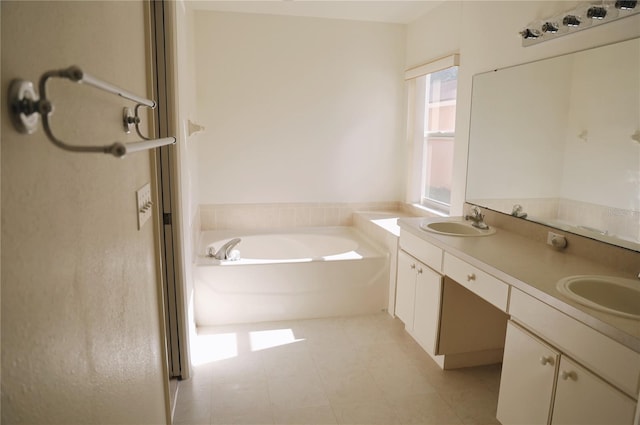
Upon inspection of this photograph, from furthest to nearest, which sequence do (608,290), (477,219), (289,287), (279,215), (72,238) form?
(279,215)
(289,287)
(477,219)
(608,290)
(72,238)

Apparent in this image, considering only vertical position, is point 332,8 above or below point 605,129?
above

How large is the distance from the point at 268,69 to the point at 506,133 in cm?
219

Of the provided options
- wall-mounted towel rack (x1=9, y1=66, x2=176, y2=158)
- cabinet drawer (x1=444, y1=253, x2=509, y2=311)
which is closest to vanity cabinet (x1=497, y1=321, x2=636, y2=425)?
cabinet drawer (x1=444, y1=253, x2=509, y2=311)

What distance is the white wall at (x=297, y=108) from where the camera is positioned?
377 centimetres

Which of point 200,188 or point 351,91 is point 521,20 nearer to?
point 351,91

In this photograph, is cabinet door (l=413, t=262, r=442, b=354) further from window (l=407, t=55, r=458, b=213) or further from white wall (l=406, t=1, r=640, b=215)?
window (l=407, t=55, r=458, b=213)

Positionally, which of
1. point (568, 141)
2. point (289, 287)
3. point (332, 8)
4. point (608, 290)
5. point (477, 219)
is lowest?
point (289, 287)

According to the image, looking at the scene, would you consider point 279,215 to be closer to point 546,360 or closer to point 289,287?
point 289,287

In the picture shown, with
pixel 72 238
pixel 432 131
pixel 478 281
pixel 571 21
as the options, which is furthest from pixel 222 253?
pixel 571 21

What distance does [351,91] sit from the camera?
4.05 meters

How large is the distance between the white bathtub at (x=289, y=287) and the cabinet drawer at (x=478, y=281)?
3.72ft

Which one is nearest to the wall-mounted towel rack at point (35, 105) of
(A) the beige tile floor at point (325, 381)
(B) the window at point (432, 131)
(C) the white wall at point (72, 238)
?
(C) the white wall at point (72, 238)

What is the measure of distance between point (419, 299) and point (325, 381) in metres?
0.74

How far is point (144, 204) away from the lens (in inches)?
54.3
